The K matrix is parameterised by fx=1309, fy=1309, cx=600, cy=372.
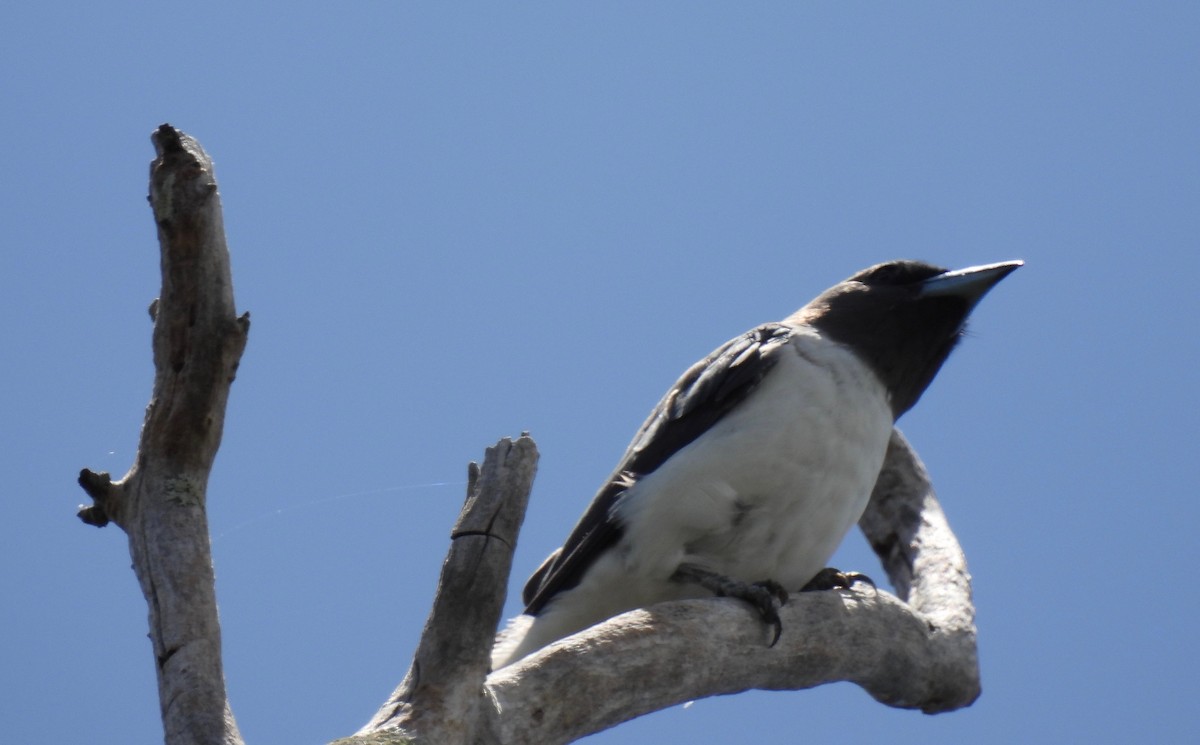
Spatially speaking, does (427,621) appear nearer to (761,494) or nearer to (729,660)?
(729,660)

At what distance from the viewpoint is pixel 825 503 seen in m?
5.00

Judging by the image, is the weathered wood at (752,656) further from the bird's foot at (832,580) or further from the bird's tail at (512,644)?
the bird's tail at (512,644)

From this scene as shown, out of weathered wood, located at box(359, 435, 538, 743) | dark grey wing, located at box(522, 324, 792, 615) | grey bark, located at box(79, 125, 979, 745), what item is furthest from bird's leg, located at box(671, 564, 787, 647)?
weathered wood, located at box(359, 435, 538, 743)

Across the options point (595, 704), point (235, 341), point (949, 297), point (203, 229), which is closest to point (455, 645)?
point (595, 704)

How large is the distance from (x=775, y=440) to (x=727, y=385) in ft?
1.45

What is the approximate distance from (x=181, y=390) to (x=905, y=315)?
337 cm

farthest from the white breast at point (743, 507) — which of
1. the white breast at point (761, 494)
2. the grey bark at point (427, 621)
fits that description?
the grey bark at point (427, 621)

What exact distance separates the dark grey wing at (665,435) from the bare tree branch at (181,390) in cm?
174

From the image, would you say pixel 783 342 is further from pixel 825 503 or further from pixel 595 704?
pixel 595 704

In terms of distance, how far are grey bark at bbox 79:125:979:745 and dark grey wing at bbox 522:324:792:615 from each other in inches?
33.3

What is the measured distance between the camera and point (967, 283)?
5.98 metres

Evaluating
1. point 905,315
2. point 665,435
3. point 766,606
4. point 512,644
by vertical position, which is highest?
point 905,315

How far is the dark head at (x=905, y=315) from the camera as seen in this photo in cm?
572

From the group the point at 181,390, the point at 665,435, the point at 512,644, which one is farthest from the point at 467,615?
the point at 665,435
